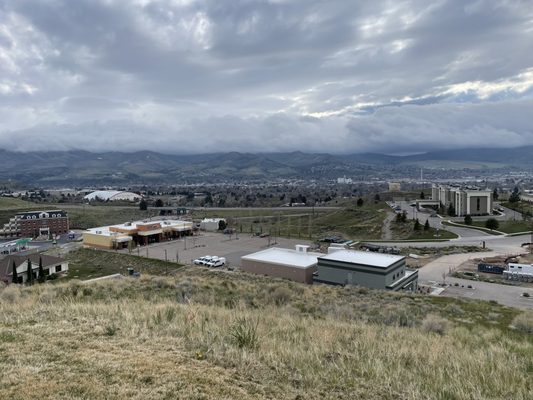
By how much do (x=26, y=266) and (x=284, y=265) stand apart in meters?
26.0

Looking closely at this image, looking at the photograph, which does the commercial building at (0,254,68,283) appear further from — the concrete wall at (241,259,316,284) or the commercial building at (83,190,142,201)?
the commercial building at (83,190,142,201)

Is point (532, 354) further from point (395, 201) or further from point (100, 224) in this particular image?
point (395, 201)

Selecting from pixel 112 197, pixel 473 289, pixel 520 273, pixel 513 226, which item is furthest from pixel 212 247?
pixel 112 197

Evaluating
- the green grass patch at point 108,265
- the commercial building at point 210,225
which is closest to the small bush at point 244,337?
the green grass patch at point 108,265

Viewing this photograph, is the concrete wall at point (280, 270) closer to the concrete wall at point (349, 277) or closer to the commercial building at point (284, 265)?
the commercial building at point (284, 265)

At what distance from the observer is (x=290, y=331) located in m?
8.47

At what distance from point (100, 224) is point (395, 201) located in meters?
76.7

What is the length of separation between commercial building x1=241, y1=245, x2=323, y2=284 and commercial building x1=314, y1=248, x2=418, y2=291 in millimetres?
1409

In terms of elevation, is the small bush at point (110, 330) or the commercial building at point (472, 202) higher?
the small bush at point (110, 330)

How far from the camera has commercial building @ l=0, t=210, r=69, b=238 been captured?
8169cm

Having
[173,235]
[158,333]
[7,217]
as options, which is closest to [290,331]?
[158,333]

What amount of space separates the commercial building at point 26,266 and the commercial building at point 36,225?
145ft

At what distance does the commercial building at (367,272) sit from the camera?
33688 mm

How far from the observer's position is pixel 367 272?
112 feet
